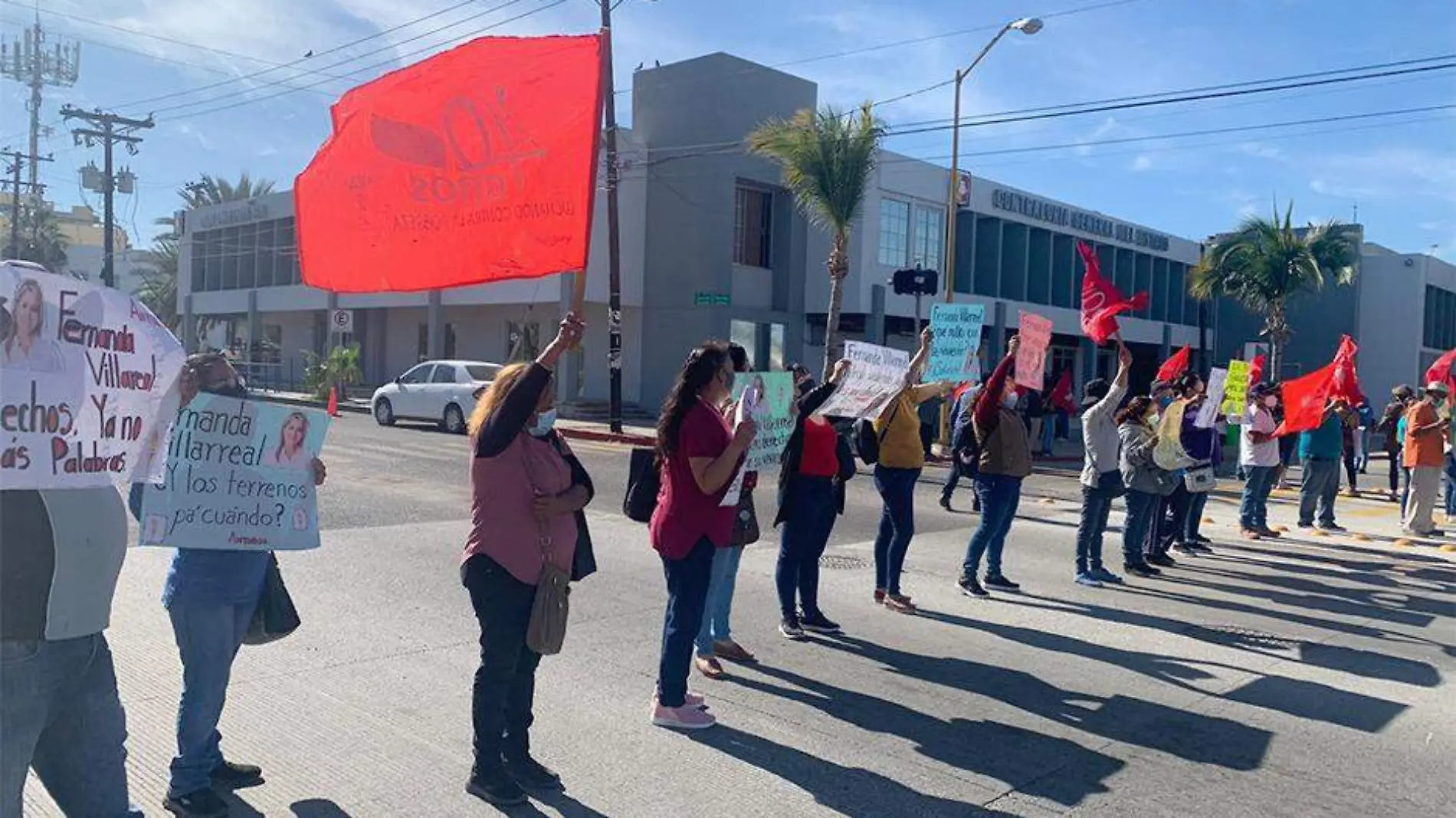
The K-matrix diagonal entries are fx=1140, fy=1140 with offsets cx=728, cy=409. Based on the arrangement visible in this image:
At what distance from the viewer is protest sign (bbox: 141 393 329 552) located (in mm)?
4180

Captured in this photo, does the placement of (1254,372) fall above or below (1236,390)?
above

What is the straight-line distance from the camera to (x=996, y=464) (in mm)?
8672

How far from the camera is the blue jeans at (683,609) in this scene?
5.24m

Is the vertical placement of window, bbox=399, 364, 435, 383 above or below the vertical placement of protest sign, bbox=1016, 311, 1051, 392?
below

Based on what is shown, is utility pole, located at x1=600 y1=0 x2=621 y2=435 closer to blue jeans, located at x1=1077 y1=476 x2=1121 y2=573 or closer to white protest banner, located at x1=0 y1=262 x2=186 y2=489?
blue jeans, located at x1=1077 y1=476 x2=1121 y2=573

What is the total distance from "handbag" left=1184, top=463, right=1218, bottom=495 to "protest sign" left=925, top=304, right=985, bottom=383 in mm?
2226

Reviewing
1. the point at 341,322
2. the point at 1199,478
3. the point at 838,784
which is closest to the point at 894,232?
the point at 341,322

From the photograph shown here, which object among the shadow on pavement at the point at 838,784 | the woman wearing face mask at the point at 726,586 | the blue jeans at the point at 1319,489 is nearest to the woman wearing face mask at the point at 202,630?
the shadow on pavement at the point at 838,784

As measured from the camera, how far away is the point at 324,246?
5.50 meters

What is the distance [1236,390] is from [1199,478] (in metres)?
2.76

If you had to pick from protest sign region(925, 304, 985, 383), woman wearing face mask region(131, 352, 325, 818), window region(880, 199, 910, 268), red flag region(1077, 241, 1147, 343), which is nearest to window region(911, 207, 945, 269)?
window region(880, 199, 910, 268)

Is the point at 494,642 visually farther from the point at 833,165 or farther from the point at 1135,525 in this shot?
the point at 833,165

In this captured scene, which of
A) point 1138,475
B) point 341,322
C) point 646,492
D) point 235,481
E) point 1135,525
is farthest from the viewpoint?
point 341,322

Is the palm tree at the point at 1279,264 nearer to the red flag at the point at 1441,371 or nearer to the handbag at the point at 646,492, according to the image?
the red flag at the point at 1441,371
